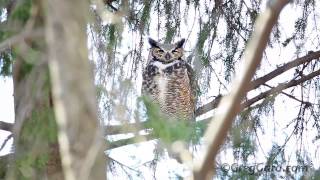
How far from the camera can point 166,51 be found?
3547 mm

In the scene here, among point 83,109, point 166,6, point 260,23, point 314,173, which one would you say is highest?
point 166,6

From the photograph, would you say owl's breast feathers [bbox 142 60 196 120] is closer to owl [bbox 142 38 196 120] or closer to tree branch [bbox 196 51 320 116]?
owl [bbox 142 38 196 120]

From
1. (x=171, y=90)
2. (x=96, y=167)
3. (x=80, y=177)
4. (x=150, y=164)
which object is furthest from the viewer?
(x=171, y=90)

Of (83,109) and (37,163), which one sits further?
(37,163)

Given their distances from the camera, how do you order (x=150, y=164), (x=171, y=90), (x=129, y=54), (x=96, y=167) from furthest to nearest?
1. (x=171, y=90)
2. (x=129, y=54)
3. (x=150, y=164)
4. (x=96, y=167)

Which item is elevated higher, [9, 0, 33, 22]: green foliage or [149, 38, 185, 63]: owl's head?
[149, 38, 185, 63]: owl's head

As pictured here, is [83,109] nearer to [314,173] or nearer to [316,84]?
[314,173]

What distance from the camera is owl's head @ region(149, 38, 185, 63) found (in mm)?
3475

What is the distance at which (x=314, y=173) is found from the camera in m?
3.34

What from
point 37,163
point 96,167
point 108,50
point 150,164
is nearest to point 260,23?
point 96,167

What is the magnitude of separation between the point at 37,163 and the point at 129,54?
116cm

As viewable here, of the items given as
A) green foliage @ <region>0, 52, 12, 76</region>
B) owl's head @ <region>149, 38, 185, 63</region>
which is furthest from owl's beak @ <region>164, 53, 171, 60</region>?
green foliage @ <region>0, 52, 12, 76</region>

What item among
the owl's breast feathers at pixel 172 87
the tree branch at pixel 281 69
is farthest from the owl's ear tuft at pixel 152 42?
the tree branch at pixel 281 69

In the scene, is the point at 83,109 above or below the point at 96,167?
above
